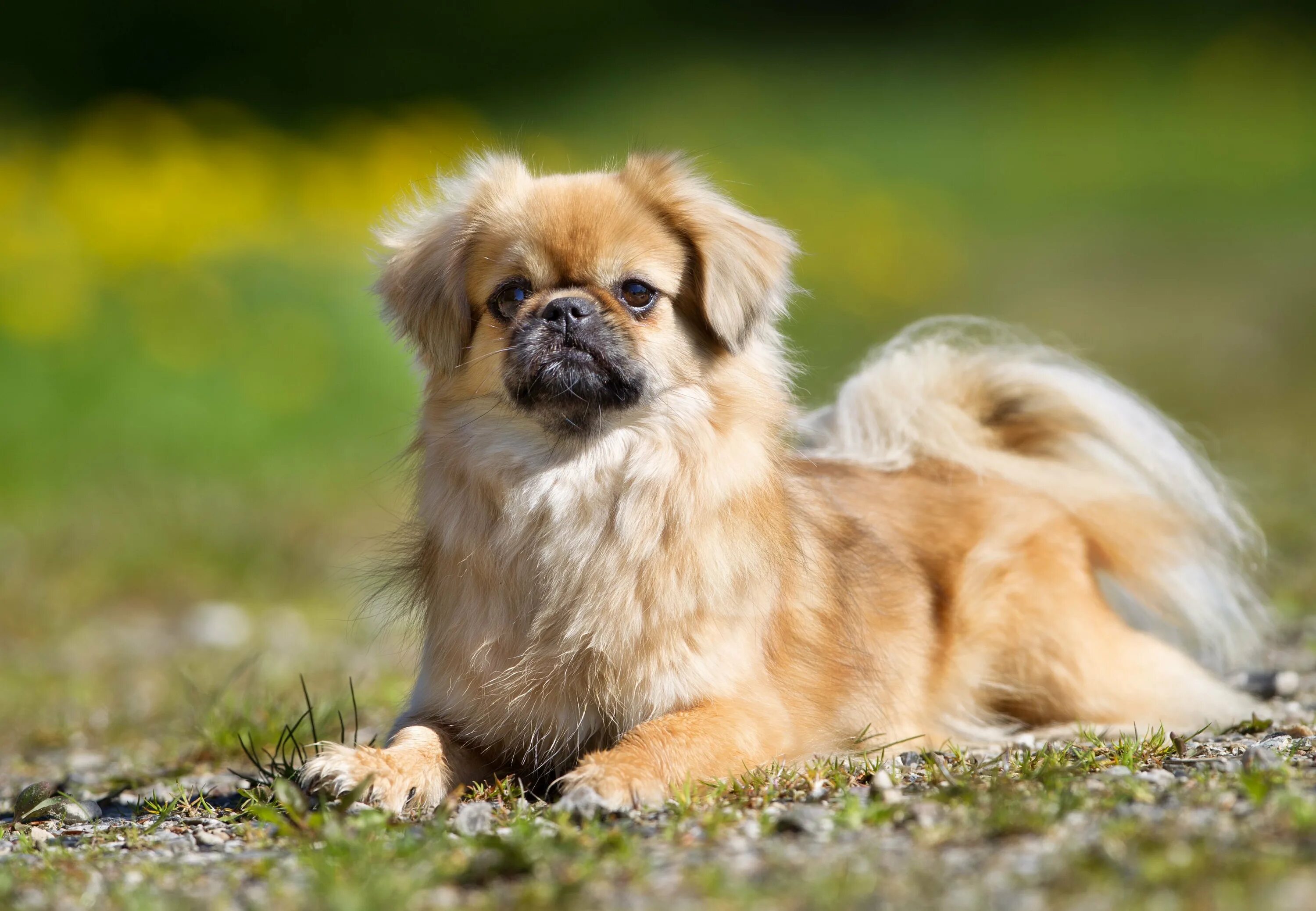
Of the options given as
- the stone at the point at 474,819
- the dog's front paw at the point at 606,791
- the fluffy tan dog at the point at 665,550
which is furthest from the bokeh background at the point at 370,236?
the dog's front paw at the point at 606,791

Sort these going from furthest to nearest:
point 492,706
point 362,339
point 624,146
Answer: point 624,146
point 362,339
point 492,706

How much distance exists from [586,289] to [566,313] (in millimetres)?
133

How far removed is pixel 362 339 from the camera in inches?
368

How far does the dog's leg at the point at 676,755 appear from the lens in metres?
3.02

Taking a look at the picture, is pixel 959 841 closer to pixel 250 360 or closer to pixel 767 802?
pixel 767 802

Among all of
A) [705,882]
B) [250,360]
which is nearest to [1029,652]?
[705,882]

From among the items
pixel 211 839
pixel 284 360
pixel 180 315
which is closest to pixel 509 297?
pixel 211 839

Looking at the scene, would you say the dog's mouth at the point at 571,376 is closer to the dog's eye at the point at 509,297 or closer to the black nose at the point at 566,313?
the black nose at the point at 566,313

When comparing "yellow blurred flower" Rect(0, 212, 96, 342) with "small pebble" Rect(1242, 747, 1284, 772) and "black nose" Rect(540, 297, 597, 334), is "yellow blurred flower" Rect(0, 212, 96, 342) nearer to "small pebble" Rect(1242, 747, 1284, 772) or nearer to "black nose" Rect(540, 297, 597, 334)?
"black nose" Rect(540, 297, 597, 334)

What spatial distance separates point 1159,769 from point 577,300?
1.75m

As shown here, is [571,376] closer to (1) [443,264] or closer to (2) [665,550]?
(2) [665,550]

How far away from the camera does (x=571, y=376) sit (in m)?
3.52

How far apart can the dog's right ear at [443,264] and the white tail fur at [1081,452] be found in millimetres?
1340

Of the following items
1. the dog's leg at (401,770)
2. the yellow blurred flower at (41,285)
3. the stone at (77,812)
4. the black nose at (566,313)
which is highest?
the black nose at (566,313)
